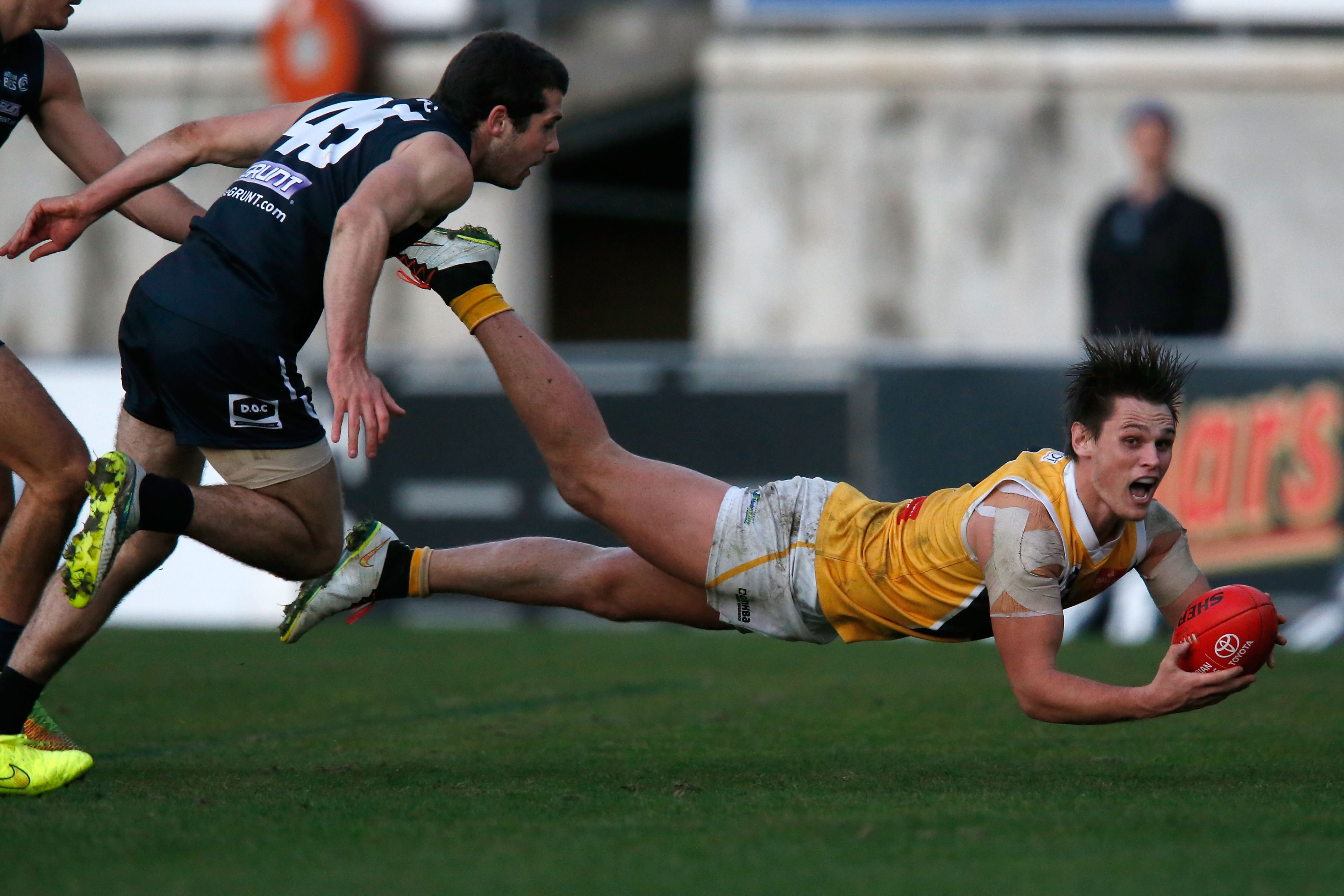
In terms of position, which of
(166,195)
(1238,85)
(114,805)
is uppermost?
(1238,85)

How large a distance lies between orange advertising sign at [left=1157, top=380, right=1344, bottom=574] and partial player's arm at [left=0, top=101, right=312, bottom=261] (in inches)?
218

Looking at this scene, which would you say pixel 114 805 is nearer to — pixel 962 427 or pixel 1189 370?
pixel 1189 370

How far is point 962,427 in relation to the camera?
893 cm

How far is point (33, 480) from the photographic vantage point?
4.25 meters

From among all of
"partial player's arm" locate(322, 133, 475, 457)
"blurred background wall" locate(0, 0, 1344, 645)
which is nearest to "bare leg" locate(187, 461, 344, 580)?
"partial player's arm" locate(322, 133, 475, 457)

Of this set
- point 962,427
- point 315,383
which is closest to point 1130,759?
point 962,427

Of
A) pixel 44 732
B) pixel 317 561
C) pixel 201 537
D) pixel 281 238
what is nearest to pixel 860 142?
pixel 317 561

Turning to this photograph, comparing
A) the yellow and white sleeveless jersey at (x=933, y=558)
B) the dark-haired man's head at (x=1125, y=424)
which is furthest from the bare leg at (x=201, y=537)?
the dark-haired man's head at (x=1125, y=424)

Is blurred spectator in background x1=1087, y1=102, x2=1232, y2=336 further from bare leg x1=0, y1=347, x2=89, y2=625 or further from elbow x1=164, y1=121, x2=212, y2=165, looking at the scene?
bare leg x1=0, y1=347, x2=89, y2=625

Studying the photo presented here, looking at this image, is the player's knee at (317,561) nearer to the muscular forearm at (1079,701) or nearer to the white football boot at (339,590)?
the white football boot at (339,590)

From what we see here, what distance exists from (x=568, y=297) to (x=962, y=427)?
11624mm

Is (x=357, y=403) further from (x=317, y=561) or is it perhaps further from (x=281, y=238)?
(x=317, y=561)

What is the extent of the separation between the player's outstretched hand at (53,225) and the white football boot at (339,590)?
121 centimetres

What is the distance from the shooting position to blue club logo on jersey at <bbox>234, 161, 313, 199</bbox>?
4375mm
